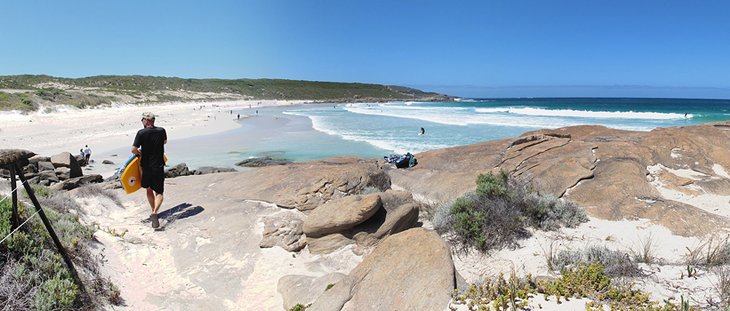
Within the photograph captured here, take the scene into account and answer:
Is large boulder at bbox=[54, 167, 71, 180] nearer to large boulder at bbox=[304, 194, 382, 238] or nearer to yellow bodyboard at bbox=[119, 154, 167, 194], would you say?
yellow bodyboard at bbox=[119, 154, 167, 194]

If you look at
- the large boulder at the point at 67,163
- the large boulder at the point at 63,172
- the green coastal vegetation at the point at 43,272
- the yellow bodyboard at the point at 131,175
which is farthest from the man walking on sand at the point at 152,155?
the large boulder at the point at 67,163

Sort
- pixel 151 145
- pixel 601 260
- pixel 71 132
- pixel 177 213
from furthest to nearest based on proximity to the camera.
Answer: pixel 71 132
pixel 177 213
pixel 151 145
pixel 601 260

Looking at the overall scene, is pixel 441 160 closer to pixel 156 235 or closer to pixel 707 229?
pixel 707 229

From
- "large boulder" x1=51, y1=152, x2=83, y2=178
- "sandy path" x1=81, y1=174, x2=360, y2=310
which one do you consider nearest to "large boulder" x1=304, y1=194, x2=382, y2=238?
"sandy path" x1=81, y1=174, x2=360, y2=310

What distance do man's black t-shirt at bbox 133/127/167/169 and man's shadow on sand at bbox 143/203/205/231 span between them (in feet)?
2.96

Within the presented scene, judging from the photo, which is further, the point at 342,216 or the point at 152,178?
the point at 152,178

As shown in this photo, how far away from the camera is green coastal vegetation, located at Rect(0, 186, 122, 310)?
3717 mm

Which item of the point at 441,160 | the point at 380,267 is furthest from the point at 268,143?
the point at 380,267

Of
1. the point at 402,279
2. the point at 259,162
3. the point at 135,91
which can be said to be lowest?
the point at 259,162

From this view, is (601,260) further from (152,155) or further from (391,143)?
(391,143)

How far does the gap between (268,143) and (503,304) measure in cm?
2055

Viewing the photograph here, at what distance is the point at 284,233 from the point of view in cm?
624

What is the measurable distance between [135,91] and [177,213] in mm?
69139

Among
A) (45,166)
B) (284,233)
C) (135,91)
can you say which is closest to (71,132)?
(45,166)
